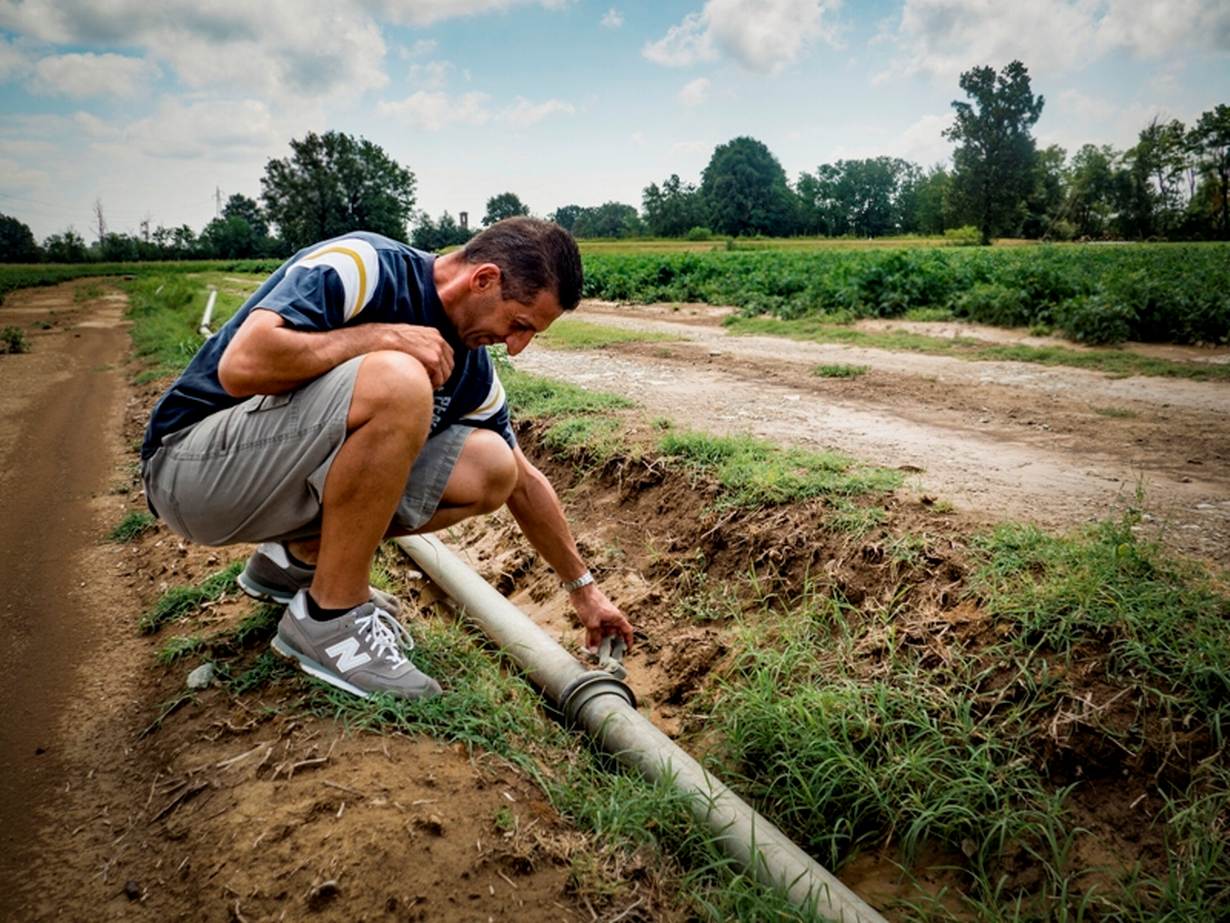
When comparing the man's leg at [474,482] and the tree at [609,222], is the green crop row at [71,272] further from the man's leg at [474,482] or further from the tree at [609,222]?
the tree at [609,222]

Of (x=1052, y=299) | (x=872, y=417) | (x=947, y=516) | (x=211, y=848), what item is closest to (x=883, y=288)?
(x=1052, y=299)

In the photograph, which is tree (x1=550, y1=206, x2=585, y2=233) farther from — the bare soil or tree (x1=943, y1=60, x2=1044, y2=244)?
the bare soil

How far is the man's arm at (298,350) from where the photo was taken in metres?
1.84

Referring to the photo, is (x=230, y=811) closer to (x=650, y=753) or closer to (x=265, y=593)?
(x=265, y=593)

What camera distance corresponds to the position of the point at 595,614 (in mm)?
2480

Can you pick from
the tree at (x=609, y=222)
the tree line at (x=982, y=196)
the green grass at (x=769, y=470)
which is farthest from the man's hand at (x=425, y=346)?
the tree at (x=609, y=222)

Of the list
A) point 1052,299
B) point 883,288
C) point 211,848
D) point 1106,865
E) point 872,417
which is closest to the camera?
point 211,848

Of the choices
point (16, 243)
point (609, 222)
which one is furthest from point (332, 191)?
point (609, 222)

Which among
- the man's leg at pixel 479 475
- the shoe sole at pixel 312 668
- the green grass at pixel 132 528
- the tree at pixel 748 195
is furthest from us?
the tree at pixel 748 195

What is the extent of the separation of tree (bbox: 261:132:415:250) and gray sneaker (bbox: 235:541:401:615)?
56515 mm

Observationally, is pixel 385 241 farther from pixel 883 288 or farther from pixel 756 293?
pixel 756 293

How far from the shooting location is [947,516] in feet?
9.71

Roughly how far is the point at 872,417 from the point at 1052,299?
231 inches

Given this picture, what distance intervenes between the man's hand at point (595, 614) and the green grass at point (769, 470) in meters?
1.14
